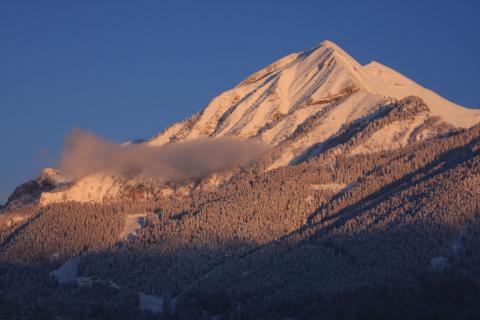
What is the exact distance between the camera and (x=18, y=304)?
196 m

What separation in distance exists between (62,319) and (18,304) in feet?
24.7

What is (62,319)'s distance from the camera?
19700cm
